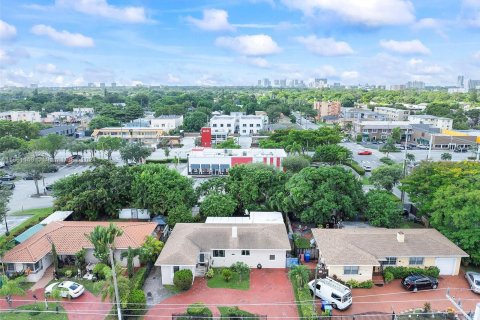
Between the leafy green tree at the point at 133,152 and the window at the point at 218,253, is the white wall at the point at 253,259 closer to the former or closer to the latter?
the window at the point at 218,253

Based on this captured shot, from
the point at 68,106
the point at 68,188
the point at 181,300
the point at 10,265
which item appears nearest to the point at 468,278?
the point at 181,300

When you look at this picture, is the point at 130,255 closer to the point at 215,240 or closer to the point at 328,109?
the point at 215,240

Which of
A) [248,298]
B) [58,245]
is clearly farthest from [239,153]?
[248,298]

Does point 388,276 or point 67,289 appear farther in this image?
point 388,276

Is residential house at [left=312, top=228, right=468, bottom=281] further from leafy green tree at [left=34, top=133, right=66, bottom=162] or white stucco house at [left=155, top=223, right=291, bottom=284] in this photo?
leafy green tree at [left=34, top=133, right=66, bottom=162]

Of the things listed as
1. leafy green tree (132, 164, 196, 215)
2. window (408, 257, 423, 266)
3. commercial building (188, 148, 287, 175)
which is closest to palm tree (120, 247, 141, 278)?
leafy green tree (132, 164, 196, 215)

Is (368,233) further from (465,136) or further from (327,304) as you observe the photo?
(465,136)
